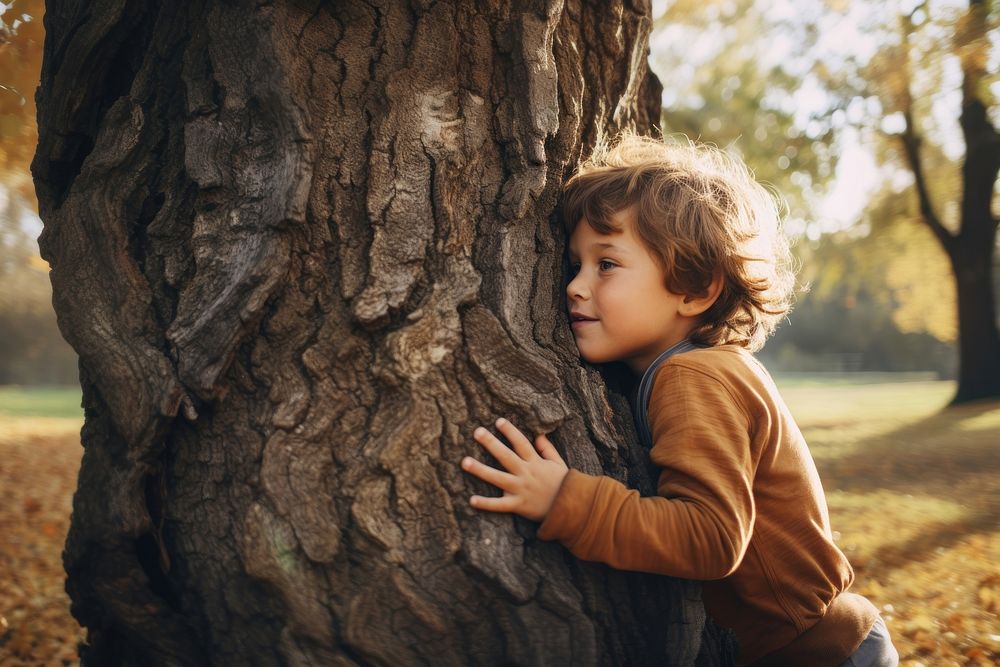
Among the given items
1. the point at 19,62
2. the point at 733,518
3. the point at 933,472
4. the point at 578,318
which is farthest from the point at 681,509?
the point at 933,472

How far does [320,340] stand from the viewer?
1.74 m

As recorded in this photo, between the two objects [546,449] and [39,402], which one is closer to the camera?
[546,449]

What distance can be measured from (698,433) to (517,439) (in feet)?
1.46

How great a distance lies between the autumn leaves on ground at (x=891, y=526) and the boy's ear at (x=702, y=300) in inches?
71.4

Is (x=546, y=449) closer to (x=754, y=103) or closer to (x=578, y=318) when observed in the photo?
(x=578, y=318)

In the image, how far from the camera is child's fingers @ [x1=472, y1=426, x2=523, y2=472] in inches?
67.8

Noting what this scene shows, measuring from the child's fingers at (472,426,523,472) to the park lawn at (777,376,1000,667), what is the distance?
2.12m

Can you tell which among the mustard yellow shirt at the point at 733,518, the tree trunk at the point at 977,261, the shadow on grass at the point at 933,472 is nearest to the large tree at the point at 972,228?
the tree trunk at the point at 977,261

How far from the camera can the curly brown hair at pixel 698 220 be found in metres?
2.01

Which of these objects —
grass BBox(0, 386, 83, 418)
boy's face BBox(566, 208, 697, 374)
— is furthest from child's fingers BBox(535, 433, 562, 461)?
grass BBox(0, 386, 83, 418)

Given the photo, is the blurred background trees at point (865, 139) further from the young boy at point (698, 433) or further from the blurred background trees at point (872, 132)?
the young boy at point (698, 433)

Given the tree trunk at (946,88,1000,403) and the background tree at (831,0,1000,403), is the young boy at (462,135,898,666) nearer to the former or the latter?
the background tree at (831,0,1000,403)

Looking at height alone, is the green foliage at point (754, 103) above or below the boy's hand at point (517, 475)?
above

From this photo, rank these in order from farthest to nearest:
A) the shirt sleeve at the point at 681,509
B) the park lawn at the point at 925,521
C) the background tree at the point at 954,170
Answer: the background tree at the point at 954,170, the park lawn at the point at 925,521, the shirt sleeve at the point at 681,509
